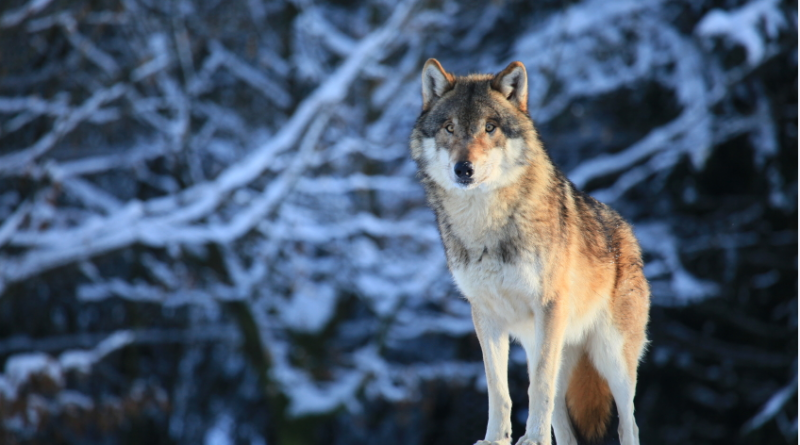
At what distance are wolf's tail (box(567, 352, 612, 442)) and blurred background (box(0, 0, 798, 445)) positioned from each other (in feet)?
17.8

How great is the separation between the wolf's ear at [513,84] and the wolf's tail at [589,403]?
1.48 metres

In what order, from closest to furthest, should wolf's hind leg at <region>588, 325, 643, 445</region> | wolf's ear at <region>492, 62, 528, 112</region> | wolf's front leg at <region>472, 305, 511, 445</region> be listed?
wolf's front leg at <region>472, 305, 511, 445</region>
wolf's ear at <region>492, 62, 528, 112</region>
wolf's hind leg at <region>588, 325, 643, 445</region>

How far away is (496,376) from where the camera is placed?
12.6 ft

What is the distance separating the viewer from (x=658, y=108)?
38.6 ft

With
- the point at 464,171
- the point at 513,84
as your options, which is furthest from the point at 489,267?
the point at 513,84

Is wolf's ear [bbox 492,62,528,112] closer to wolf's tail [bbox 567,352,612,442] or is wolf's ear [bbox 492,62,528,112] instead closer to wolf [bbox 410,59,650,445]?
wolf [bbox 410,59,650,445]

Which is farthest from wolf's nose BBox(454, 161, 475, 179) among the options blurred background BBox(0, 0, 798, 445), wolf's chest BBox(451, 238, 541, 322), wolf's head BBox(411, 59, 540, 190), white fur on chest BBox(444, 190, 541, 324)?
blurred background BBox(0, 0, 798, 445)

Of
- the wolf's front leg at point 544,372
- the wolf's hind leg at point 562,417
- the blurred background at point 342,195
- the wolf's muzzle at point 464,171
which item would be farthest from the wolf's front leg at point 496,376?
the blurred background at point 342,195

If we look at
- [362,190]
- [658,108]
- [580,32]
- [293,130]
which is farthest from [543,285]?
[658,108]

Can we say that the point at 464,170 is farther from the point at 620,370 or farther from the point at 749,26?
the point at 749,26

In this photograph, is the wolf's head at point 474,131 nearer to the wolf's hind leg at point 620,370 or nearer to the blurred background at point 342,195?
the wolf's hind leg at point 620,370

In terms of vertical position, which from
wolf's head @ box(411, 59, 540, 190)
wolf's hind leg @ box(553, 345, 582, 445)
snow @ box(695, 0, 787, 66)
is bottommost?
wolf's hind leg @ box(553, 345, 582, 445)

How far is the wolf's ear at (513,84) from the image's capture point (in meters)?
3.91

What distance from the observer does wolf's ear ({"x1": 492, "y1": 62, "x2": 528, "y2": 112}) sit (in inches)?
154
